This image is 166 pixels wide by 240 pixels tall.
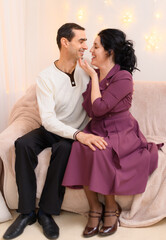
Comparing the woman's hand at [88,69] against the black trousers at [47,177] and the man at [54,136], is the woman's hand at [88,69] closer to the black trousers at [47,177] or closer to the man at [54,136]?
the man at [54,136]

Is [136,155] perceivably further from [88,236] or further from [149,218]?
[88,236]

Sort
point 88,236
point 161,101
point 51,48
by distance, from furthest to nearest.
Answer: point 51,48, point 161,101, point 88,236

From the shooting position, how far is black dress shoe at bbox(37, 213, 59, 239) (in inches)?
68.6

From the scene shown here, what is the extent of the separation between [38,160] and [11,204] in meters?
0.36

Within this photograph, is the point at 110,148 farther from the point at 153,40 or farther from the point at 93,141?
the point at 153,40

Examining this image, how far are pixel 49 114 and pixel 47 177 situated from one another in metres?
0.41

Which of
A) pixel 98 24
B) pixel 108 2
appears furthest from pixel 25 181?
pixel 108 2

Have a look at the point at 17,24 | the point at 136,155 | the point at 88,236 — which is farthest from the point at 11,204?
the point at 17,24

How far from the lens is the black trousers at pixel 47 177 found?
183 cm

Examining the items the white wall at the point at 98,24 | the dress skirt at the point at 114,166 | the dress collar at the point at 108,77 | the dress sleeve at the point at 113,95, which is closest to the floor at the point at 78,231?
the dress skirt at the point at 114,166

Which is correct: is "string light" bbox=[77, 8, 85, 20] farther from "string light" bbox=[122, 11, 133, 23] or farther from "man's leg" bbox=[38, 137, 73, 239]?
"man's leg" bbox=[38, 137, 73, 239]

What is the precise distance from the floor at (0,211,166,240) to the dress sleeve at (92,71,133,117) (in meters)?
0.72

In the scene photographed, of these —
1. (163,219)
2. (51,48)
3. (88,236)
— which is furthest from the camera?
(51,48)

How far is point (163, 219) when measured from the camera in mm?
1941
